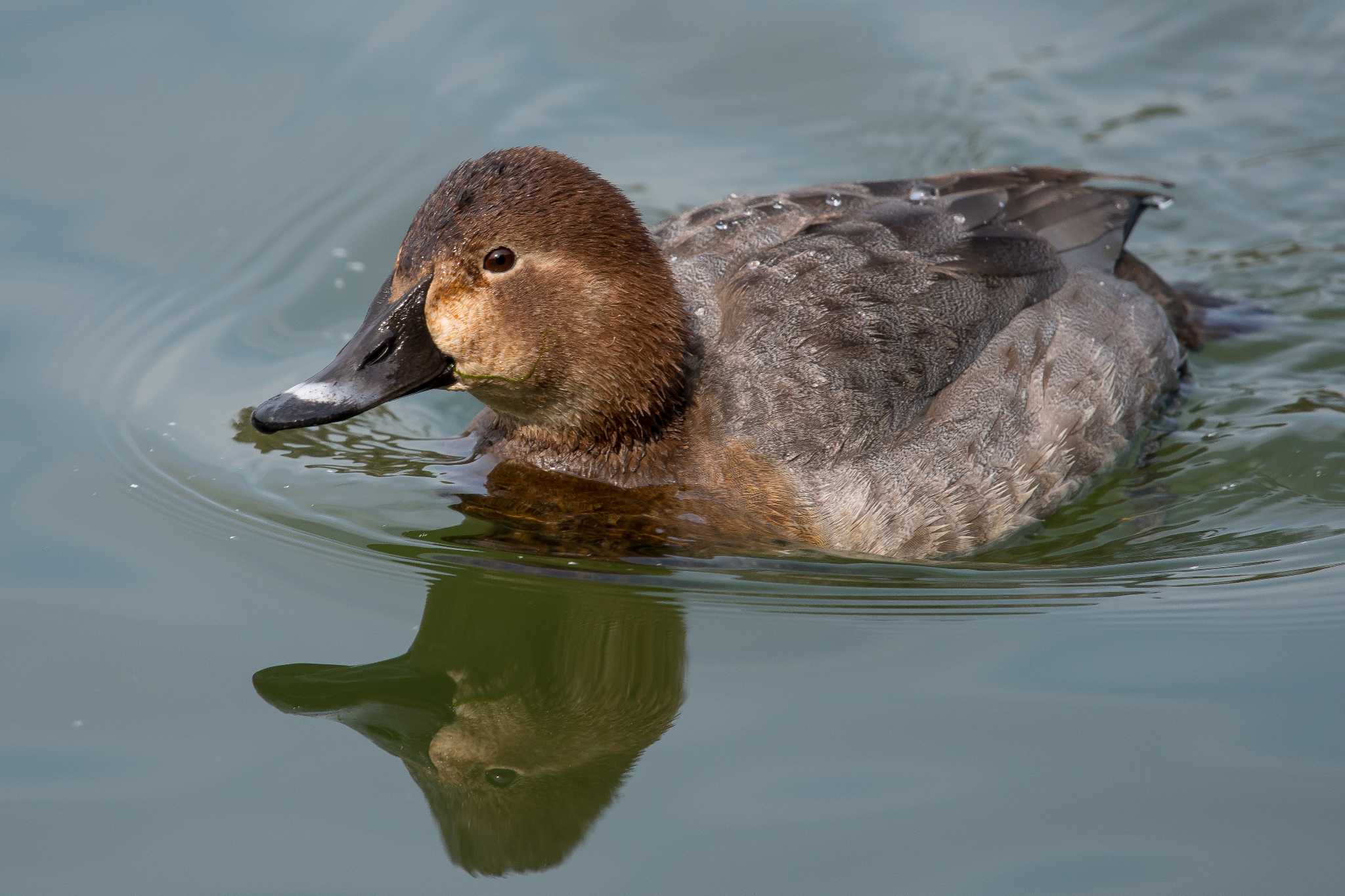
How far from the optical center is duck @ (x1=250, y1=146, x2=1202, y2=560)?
5289mm

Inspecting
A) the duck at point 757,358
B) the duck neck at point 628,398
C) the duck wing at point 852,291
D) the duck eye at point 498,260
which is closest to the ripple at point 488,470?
the duck at point 757,358

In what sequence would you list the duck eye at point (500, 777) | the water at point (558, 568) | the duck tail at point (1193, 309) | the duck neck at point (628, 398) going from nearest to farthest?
the water at point (558, 568) → the duck eye at point (500, 777) → the duck neck at point (628, 398) → the duck tail at point (1193, 309)

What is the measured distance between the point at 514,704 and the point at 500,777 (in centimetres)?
40

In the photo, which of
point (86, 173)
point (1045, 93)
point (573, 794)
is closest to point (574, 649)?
point (573, 794)

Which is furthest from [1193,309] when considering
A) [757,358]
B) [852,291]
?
[757,358]

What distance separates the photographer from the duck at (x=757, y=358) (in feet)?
17.4

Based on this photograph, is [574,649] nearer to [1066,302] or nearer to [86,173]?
[1066,302]

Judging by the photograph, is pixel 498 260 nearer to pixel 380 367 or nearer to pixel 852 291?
pixel 380 367

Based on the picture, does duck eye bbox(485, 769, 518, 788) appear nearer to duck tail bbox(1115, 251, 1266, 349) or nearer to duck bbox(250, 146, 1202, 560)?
duck bbox(250, 146, 1202, 560)

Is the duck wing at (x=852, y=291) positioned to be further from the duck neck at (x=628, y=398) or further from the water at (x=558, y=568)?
the water at (x=558, y=568)

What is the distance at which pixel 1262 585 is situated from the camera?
5227 mm

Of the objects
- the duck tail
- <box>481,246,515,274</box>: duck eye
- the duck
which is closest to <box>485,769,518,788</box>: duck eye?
the duck

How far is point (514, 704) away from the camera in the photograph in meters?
4.70

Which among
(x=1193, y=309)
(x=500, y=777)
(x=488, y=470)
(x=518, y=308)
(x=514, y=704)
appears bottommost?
(x=500, y=777)
